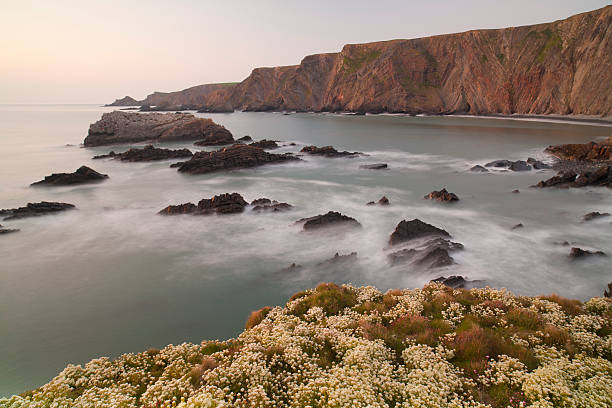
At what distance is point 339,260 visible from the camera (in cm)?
1641

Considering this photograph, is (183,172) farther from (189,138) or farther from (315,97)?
(315,97)

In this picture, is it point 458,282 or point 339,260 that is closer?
point 458,282

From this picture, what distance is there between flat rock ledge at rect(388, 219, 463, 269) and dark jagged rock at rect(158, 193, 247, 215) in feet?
37.7

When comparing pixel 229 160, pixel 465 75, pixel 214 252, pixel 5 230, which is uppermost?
pixel 465 75

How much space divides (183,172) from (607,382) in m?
37.7

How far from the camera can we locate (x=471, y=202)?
25312 millimetres

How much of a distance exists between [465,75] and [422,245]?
116m

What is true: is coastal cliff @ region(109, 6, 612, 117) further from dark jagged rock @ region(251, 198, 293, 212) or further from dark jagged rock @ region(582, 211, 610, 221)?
dark jagged rock @ region(251, 198, 293, 212)

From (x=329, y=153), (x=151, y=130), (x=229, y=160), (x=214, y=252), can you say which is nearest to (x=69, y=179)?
(x=229, y=160)

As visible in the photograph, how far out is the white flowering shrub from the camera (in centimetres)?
573

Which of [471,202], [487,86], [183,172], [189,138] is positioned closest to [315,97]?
[487,86]

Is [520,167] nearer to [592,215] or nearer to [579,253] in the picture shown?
[592,215]

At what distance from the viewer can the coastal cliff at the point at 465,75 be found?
84.0 meters

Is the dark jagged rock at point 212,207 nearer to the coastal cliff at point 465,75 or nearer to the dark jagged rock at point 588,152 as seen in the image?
the dark jagged rock at point 588,152
